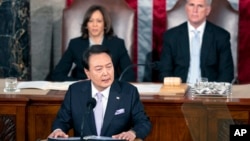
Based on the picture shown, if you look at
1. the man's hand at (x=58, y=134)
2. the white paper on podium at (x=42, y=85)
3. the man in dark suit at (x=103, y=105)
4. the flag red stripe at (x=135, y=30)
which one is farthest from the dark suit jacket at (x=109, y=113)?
the flag red stripe at (x=135, y=30)

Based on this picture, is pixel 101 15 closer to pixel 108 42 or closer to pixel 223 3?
pixel 108 42

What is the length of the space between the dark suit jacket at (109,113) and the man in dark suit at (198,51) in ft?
5.95

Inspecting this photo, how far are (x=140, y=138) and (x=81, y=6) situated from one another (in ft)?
9.05

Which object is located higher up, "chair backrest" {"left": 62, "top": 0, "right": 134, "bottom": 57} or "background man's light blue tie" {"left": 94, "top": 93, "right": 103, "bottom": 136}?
"chair backrest" {"left": 62, "top": 0, "right": 134, "bottom": 57}

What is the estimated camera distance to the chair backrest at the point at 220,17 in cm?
604

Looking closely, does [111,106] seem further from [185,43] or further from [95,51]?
[185,43]

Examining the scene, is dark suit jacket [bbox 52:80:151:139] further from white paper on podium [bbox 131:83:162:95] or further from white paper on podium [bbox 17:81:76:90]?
white paper on podium [bbox 17:81:76:90]

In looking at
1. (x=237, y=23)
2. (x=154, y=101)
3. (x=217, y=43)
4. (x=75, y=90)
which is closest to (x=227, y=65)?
(x=217, y=43)

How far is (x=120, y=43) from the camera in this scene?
18.9ft

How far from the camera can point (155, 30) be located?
670 centimetres

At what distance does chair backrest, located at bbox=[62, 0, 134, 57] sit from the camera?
604cm

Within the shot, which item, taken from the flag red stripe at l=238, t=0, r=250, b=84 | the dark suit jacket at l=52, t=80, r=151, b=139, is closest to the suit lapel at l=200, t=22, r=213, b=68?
the flag red stripe at l=238, t=0, r=250, b=84

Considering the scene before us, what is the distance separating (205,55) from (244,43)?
3.58 ft

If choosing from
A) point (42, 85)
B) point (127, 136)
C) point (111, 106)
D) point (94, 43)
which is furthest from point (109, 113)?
point (94, 43)
